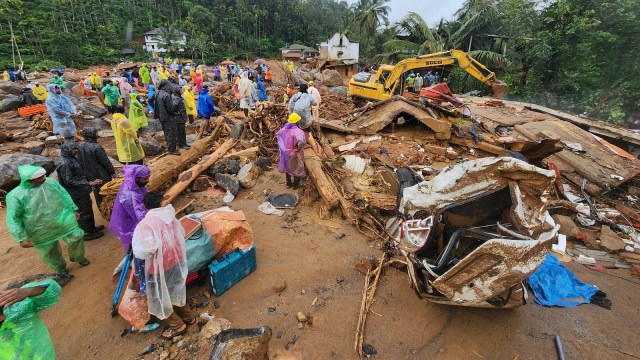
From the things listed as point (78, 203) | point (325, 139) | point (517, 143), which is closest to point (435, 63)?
point (517, 143)

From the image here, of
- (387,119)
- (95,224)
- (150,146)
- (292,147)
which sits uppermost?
(387,119)

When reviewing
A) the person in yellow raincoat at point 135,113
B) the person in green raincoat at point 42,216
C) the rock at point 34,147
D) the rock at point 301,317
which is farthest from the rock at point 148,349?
the rock at point 34,147

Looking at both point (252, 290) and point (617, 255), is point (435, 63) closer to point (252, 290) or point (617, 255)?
point (617, 255)

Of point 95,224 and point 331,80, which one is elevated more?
point 331,80

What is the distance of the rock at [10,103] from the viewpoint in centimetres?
1173

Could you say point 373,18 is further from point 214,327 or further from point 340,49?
point 214,327

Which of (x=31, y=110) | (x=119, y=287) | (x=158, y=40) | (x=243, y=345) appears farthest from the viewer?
(x=158, y=40)

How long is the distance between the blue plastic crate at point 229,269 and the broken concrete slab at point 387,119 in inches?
213

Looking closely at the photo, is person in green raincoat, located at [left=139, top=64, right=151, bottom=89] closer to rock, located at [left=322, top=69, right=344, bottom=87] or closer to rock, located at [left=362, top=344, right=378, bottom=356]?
rock, located at [left=322, top=69, right=344, bottom=87]

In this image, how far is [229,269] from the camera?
11.9ft

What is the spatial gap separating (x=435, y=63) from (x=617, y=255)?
8234 mm

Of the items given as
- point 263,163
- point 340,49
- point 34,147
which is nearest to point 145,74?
point 34,147

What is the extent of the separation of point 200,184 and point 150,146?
311 centimetres

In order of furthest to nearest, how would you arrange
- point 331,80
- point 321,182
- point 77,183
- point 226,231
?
1. point 331,80
2. point 321,182
3. point 77,183
4. point 226,231
